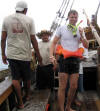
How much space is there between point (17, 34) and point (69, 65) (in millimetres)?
859

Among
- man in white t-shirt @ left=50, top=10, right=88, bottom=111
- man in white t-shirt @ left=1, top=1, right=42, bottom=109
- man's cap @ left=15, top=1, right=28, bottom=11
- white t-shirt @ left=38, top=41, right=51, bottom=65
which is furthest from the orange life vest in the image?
white t-shirt @ left=38, top=41, right=51, bottom=65

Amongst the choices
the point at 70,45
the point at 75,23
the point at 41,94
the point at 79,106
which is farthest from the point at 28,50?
the point at 79,106

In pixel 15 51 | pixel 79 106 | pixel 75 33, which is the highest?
pixel 75 33

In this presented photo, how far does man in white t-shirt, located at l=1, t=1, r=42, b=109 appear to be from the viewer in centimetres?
253

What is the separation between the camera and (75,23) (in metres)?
2.62

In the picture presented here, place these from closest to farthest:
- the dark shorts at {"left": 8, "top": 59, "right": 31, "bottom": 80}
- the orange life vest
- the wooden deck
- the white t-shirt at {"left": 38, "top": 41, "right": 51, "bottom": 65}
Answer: the orange life vest → the dark shorts at {"left": 8, "top": 59, "right": 31, "bottom": 80} → the wooden deck → the white t-shirt at {"left": 38, "top": 41, "right": 51, "bottom": 65}

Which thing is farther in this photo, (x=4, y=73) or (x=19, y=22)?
(x=4, y=73)

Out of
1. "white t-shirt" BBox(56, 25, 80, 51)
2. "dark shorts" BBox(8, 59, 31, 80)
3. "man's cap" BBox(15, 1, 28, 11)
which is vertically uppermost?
"man's cap" BBox(15, 1, 28, 11)

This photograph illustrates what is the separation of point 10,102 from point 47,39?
A: 158 cm

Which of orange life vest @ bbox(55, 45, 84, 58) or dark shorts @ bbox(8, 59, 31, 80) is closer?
orange life vest @ bbox(55, 45, 84, 58)

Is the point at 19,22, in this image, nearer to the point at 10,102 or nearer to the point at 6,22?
the point at 6,22

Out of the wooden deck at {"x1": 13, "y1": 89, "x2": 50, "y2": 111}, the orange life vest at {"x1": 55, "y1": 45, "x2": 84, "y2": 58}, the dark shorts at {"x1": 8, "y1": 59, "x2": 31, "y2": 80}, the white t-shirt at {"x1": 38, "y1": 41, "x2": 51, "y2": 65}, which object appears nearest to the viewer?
the orange life vest at {"x1": 55, "y1": 45, "x2": 84, "y2": 58}

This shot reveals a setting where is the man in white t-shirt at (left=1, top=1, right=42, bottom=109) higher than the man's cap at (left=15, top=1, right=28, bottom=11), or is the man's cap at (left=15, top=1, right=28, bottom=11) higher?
the man's cap at (left=15, top=1, right=28, bottom=11)

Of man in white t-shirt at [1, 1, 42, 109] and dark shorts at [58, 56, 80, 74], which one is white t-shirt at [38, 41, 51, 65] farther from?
dark shorts at [58, 56, 80, 74]
